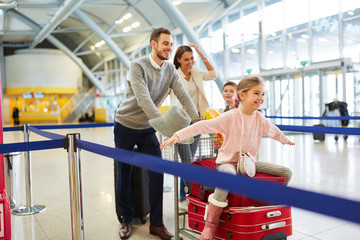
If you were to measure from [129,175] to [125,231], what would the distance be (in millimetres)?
513

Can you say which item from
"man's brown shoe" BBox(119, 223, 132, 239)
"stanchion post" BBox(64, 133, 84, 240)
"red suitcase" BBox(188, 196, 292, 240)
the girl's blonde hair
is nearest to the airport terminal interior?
"man's brown shoe" BBox(119, 223, 132, 239)

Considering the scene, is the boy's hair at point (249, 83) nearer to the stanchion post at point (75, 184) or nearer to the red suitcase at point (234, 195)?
the red suitcase at point (234, 195)

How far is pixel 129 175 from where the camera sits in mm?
3227

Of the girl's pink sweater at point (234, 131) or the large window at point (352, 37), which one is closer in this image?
the girl's pink sweater at point (234, 131)

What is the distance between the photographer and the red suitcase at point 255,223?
2.23m

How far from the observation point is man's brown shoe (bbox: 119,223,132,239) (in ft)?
9.95

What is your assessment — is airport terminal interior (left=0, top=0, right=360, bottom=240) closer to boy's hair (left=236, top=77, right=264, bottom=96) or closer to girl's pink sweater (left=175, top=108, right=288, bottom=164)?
girl's pink sweater (left=175, top=108, right=288, bottom=164)

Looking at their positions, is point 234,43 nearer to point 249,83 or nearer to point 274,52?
point 274,52

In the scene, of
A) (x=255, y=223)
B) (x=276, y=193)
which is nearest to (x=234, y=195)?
(x=255, y=223)

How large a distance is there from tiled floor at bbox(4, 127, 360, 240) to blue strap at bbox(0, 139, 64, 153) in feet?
3.77

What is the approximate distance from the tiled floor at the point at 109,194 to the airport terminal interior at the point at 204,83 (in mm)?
16

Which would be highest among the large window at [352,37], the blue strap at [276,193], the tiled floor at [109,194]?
the large window at [352,37]

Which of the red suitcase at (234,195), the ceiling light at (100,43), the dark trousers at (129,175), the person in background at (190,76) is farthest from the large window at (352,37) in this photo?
the ceiling light at (100,43)

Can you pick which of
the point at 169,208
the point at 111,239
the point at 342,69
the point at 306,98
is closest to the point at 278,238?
the point at 111,239
